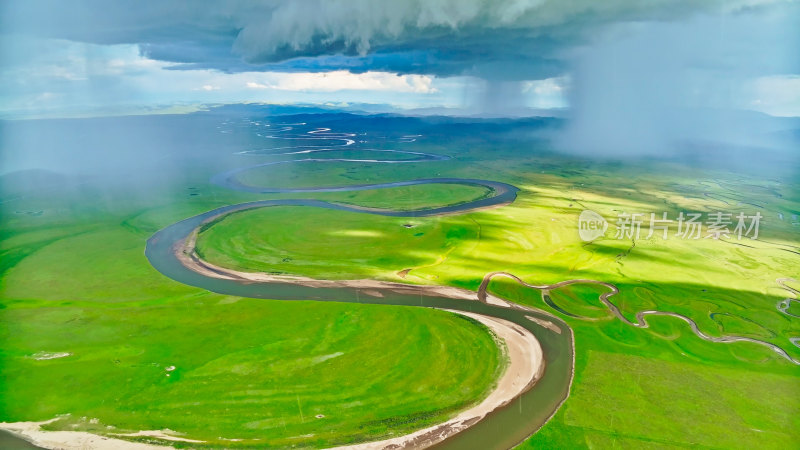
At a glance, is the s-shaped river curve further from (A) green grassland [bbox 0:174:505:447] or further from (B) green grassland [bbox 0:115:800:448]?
(A) green grassland [bbox 0:174:505:447]

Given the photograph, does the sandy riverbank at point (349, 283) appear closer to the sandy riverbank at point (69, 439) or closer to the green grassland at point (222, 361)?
the green grassland at point (222, 361)

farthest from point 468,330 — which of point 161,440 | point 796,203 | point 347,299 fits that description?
point 796,203

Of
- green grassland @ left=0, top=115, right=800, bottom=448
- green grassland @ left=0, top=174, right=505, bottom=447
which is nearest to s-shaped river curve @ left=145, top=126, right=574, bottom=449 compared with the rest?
green grassland @ left=0, top=115, right=800, bottom=448

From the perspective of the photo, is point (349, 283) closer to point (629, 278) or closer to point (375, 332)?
point (375, 332)

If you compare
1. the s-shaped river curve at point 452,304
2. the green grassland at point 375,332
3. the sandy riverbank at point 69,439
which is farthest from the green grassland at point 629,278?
the sandy riverbank at point 69,439

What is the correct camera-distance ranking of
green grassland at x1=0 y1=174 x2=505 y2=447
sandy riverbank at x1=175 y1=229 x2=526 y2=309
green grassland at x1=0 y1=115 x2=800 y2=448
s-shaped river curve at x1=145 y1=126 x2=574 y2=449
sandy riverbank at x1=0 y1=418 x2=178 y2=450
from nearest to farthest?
sandy riverbank at x1=0 y1=418 x2=178 y2=450 → s-shaped river curve at x1=145 y1=126 x2=574 y2=449 → green grassland at x1=0 y1=174 x2=505 y2=447 → green grassland at x1=0 y1=115 x2=800 y2=448 → sandy riverbank at x1=175 y1=229 x2=526 y2=309

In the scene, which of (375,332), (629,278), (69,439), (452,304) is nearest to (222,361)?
(69,439)

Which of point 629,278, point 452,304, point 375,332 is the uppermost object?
point 629,278

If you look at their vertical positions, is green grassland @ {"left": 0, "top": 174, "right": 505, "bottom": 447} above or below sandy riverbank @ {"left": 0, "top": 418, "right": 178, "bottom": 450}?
above
